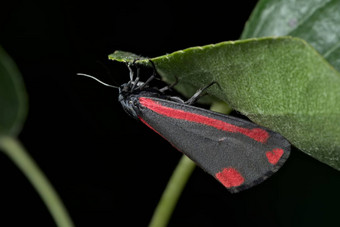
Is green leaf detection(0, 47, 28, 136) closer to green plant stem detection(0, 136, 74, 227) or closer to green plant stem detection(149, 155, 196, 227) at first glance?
green plant stem detection(0, 136, 74, 227)

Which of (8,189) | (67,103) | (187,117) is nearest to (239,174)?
(187,117)

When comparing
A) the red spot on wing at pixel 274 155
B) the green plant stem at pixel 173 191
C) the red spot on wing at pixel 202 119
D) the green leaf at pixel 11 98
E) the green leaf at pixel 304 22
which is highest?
the green leaf at pixel 11 98

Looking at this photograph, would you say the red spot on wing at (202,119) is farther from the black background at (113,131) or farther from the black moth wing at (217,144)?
the black background at (113,131)

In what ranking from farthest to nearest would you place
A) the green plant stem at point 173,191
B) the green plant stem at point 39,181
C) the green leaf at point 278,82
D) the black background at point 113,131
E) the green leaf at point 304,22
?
the black background at point 113,131 < the green plant stem at point 39,181 < the green plant stem at point 173,191 < the green leaf at point 304,22 < the green leaf at point 278,82

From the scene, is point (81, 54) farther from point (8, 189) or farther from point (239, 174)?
point (239, 174)

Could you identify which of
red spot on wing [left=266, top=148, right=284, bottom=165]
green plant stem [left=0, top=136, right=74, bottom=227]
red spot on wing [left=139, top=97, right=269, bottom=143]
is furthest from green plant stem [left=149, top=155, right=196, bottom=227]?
green plant stem [left=0, top=136, right=74, bottom=227]

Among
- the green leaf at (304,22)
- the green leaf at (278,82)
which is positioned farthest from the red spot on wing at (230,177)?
the green leaf at (304,22)

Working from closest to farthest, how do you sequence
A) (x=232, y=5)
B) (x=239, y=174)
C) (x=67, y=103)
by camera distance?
(x=239, y=174)
(x=232, y=5)
(x=67, y=103)

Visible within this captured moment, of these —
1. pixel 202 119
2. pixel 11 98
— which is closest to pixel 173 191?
pixel 202 119
